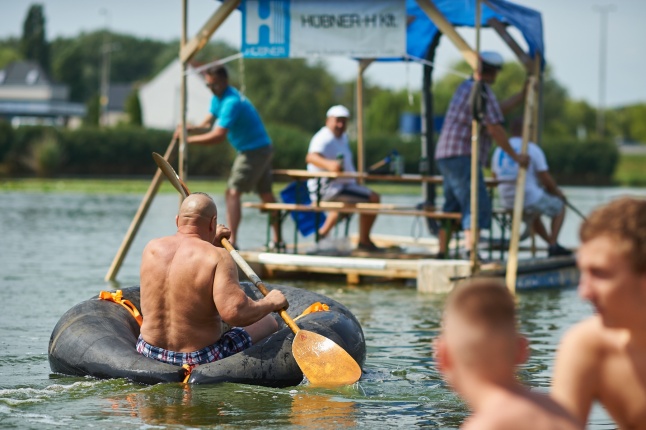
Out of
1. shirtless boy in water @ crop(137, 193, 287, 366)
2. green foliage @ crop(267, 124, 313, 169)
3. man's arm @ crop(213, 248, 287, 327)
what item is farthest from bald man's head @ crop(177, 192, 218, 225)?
green foliage @ crop(267, 124, 313, 169)

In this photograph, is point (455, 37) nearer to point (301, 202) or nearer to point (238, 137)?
point (238, 137)

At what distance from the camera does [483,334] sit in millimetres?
2922

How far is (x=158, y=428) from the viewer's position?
6.19m

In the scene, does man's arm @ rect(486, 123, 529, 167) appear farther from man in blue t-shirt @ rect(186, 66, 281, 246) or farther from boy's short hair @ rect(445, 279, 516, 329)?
boy's short hair @ rect(445, 279, 516, 329)

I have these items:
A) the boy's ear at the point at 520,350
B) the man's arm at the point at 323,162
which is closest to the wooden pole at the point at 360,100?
the man's arm at the point at 323,162

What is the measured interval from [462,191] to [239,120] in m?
2.57

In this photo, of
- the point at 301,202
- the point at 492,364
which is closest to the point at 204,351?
the point at 492,364

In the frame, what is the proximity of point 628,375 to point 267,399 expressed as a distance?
12.6 feet

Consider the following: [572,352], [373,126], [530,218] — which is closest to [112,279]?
[530,218]

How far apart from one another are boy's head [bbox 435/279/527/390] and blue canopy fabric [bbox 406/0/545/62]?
10.5m

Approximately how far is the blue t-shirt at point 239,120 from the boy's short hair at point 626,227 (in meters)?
9.86

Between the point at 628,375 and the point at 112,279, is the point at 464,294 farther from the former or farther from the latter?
the point at 112,279

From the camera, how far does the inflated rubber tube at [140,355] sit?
7.03 m

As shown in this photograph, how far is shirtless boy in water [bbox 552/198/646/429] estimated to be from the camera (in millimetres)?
3244
